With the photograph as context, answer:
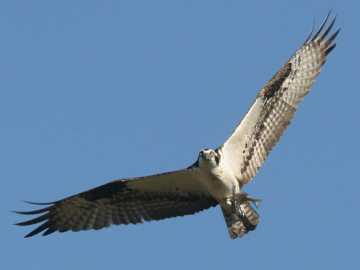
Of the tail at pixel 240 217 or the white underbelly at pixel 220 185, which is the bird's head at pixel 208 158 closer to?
the white underbelly at pixel 220 185

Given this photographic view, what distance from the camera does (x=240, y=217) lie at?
37.2 feet

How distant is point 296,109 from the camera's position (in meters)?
12.3

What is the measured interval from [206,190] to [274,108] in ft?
5.38

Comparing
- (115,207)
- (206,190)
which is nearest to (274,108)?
(206,190)

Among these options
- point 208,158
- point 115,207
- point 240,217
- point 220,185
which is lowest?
point 240,217

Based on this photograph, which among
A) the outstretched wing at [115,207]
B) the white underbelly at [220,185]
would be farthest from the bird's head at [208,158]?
the outstretched wing at [115,207]

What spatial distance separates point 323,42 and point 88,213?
14.3ft

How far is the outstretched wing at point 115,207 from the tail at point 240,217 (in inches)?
20.9

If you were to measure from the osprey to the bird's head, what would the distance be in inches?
14.4

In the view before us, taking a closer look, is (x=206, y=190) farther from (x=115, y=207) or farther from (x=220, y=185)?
(x=115, y=207)

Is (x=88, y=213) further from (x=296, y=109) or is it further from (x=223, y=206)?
(x=296, y=109)

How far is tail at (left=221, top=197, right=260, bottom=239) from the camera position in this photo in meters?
11.3

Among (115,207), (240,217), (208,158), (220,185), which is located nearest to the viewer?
(208,158)

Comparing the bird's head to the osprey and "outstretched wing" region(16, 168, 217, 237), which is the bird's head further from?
"outstretched wing" region(16, 168, 217, 237)
